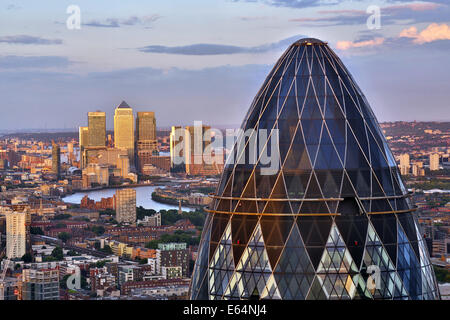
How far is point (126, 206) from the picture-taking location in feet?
590

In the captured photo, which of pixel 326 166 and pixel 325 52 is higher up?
pixel 325 52

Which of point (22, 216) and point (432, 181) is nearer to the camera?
point (432, 181)

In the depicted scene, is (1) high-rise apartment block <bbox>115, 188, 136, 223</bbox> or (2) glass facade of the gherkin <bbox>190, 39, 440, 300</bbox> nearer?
(2) glass facade of the gherkin <bbox>190, 39, 440, 300</bbox>

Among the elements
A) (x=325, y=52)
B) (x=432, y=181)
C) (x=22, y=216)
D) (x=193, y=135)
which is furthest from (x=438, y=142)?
(x=325, y=52)

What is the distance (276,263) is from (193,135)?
300ft

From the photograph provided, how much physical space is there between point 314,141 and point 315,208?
1274 millimetres

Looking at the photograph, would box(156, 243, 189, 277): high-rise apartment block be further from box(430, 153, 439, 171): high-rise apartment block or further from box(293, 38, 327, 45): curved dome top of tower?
box(293, 38, 327, 45): curved dome top of tower

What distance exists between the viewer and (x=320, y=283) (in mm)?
18641

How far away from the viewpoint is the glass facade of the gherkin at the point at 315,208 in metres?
18.8

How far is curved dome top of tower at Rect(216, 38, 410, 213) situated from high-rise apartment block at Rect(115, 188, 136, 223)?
155238 millimetres

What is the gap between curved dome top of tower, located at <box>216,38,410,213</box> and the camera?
19.0 m

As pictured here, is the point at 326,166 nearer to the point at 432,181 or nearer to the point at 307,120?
the point at 307,120
